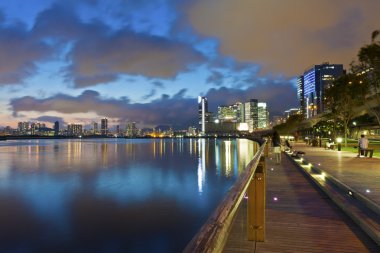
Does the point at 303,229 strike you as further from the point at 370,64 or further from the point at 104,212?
the point at 370,64

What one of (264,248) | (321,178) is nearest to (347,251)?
(264,248)

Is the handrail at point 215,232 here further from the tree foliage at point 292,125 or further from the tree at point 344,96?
the tree foliage at point 292,125

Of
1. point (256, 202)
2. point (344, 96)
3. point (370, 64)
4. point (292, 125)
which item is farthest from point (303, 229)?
point (292, 125)

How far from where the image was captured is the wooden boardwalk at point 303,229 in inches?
261

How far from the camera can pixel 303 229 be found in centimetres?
783

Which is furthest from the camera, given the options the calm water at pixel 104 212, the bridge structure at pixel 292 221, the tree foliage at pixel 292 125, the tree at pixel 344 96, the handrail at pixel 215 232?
the tree foliage at pixel 292 125

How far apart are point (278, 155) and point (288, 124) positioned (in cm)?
11165

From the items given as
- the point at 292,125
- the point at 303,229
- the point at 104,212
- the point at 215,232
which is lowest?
the point at 104,212

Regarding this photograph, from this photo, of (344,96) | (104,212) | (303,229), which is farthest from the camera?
(344,96)

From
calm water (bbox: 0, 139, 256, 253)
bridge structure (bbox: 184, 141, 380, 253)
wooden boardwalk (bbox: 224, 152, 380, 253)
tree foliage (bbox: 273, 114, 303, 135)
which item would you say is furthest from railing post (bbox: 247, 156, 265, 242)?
tree foliage (bbox: 273, 114, 303, 135)

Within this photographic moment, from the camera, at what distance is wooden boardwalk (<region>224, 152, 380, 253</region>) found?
6.63m

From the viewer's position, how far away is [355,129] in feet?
263

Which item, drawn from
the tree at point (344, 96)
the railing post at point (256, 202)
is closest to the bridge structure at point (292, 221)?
the railing post at point (256, 202)

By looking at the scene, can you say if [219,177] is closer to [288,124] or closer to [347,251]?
[347,251]
